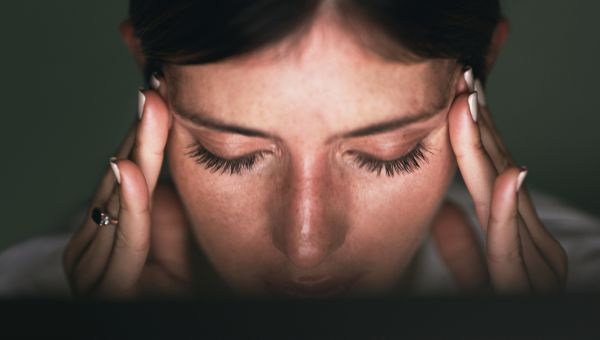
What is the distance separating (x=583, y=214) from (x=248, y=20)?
1.98 ft

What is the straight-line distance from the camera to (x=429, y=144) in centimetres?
65

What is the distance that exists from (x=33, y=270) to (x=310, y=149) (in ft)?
1.33

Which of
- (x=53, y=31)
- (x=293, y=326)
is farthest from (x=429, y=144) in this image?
(x=53, y=31)

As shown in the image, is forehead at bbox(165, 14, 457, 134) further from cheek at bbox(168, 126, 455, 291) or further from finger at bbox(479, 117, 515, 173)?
finger at bbox(479, 117, 515, 173)

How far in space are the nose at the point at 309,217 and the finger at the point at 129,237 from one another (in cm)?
12

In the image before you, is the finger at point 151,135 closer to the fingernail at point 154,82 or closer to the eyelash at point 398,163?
the fingernail at point 154,82

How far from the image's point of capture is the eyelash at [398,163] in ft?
2.01

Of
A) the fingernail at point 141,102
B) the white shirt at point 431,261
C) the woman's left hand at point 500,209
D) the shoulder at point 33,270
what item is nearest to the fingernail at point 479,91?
the woman's left hand at point 500,209

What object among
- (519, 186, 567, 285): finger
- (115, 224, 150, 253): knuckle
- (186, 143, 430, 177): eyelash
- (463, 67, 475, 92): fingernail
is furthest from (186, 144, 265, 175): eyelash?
(519, 186, 567, 285): finger

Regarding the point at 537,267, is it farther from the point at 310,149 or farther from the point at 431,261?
the point at 310,149

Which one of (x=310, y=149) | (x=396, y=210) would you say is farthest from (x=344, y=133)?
(x=396, y=210)

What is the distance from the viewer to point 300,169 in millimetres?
600

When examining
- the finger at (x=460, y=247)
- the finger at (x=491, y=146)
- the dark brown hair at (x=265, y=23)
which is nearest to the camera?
the dark brown hair at (x=265, y=23)

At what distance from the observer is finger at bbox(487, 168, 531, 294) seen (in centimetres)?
64
